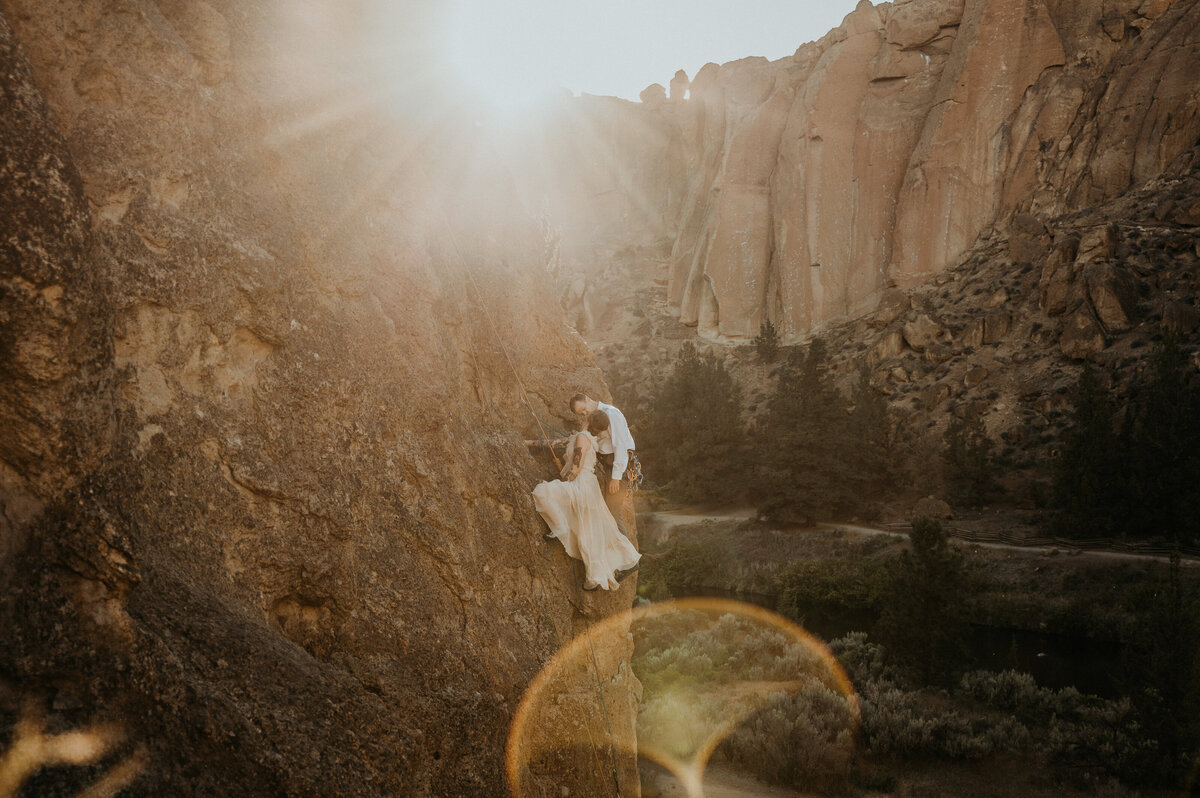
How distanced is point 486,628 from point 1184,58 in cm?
4307

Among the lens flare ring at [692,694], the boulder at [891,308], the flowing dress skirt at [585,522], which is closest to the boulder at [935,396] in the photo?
the boulder at [891,308]

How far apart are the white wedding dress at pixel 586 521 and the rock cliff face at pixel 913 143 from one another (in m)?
37.8

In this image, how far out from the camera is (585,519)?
5.72 m

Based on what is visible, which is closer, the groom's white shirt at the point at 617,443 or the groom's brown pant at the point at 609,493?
the groom's white shirt at the point at 617,443

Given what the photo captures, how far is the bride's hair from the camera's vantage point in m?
6.22

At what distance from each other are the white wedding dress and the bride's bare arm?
0.05 ft

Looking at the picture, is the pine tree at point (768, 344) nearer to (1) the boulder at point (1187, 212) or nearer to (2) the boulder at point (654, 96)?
(1) the boulder at point (1187, 212)

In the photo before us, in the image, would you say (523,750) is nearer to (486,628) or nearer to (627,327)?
(486,628)

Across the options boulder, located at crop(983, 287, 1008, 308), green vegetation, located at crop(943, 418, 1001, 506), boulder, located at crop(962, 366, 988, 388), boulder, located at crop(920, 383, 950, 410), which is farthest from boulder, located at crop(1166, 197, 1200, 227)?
green vegetation, located at crop(943, 418, 1001, 506)

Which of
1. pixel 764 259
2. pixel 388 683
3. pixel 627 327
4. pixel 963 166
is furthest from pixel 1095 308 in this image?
pixel 388 683

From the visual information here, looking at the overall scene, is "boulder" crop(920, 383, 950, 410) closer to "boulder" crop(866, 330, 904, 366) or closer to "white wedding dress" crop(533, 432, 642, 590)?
"boulder" crop(866, 330, 904, 366)

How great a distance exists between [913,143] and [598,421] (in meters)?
42.9

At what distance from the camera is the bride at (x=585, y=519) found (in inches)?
217

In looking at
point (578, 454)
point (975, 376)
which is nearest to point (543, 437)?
point (578, 454)
